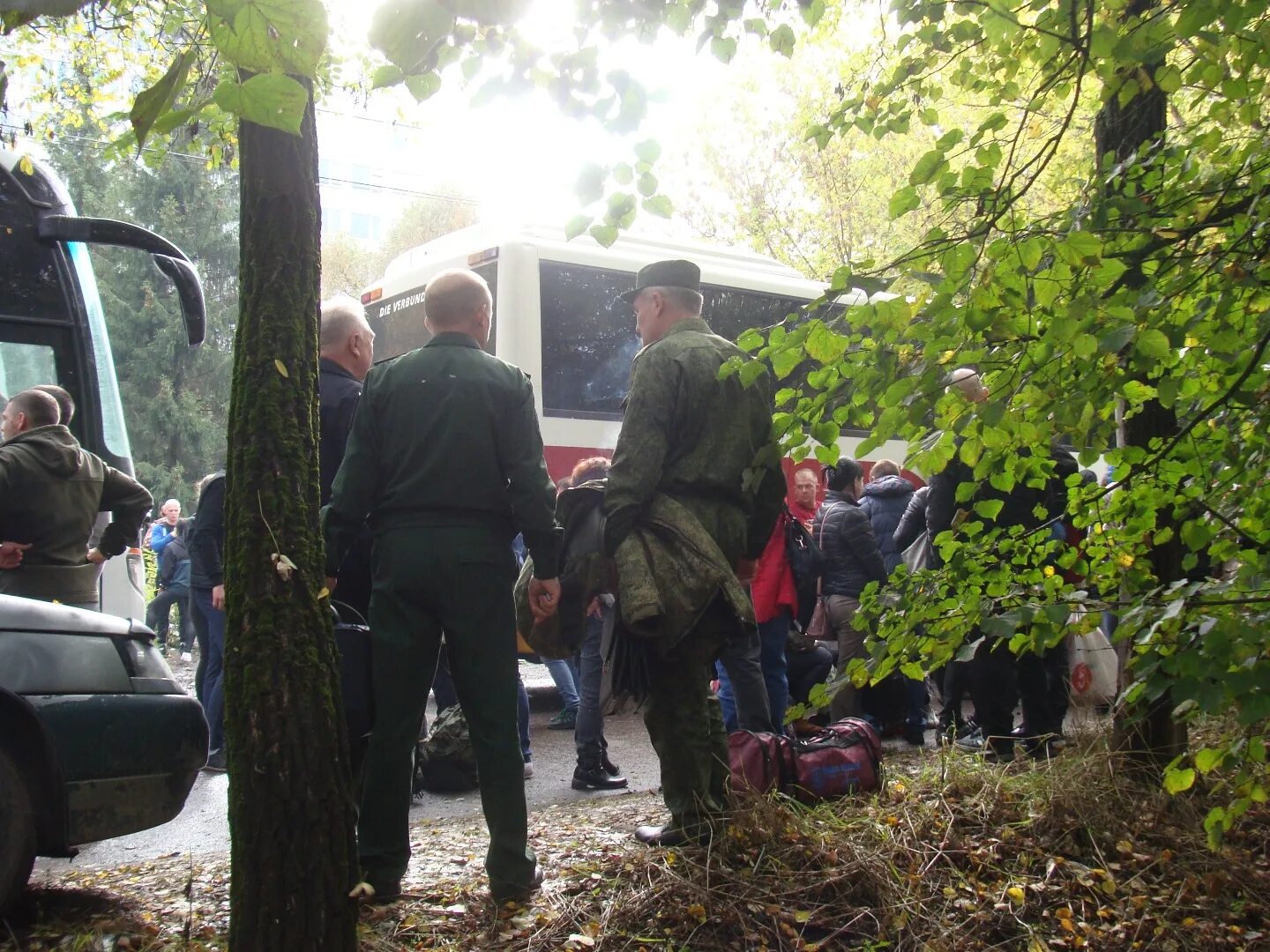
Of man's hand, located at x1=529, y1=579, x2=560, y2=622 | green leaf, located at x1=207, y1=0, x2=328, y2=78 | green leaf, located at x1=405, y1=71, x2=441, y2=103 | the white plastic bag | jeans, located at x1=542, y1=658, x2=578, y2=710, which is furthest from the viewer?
jeans, located at x1=542, y1=658, x2=578, y2=710

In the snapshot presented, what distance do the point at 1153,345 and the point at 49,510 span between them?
4.77 meters

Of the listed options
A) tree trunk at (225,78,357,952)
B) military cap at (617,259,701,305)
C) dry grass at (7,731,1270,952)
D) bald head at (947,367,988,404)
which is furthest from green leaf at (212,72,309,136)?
military cap at (617,259,701,305)

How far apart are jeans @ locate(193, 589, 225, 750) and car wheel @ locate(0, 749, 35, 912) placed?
135 inches

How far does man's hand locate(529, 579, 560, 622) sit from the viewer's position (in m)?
4.07

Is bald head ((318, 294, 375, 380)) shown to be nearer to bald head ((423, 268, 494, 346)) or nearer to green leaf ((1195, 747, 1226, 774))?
bald head ((423, 268, 494, 346))

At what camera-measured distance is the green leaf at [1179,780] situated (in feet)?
9.98

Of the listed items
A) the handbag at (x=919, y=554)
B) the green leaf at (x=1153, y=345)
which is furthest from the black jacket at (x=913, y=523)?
the green leaf at (x=1153, y=345)

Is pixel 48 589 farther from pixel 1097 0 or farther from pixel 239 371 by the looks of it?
pixel 1097 0

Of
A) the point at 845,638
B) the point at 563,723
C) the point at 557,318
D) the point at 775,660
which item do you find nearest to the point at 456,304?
the point at 775,660

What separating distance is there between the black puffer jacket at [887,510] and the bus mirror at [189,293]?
432cm

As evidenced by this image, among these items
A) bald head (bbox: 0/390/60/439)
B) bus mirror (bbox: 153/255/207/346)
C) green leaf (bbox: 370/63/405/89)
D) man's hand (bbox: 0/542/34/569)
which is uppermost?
bus mirror (bbox: 153/255/207/346)

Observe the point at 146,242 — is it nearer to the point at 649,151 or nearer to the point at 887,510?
the point at 649,151

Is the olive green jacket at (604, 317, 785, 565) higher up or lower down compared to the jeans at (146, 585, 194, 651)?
higher up

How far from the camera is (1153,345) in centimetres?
287
